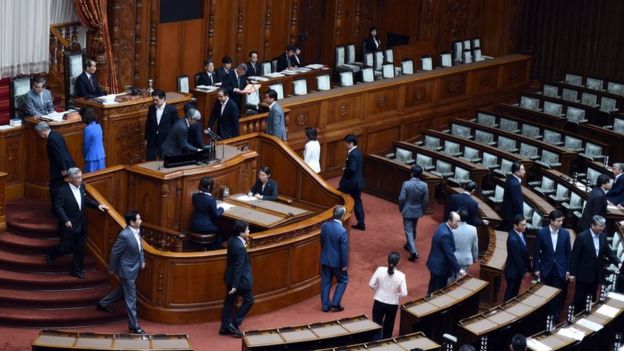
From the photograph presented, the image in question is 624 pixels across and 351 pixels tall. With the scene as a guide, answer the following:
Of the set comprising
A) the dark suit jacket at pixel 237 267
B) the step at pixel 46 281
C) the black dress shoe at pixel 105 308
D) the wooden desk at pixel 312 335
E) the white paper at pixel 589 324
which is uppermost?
the dark suit jacket at pixel 237 267

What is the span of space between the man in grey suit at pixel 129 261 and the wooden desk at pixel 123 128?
2358mm

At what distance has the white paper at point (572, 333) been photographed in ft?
41.8

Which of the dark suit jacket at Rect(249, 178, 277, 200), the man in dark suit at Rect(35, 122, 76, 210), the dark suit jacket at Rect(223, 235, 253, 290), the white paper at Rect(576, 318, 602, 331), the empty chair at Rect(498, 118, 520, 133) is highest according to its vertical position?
the man in dark suit at Rect(35, 122, 76, 210)

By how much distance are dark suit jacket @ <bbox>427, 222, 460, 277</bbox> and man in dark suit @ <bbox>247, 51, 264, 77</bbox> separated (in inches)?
266

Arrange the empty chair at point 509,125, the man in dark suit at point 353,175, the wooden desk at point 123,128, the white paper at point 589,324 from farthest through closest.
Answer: the empty chair at point 509,125, the man in dark suit at point 353,175, the wooden desk at point 123,128, the white paper at point 589,324

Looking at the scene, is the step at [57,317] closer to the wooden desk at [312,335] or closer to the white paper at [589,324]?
the wooden desk at [312,335]

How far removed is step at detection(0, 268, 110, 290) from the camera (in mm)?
14383

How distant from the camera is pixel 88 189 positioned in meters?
14.9

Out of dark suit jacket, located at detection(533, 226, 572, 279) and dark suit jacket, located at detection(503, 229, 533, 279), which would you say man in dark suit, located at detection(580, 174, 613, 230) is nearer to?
dark suit jacket, located at detection(533, 226, 572, 279)

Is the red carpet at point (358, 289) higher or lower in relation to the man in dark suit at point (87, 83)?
lower

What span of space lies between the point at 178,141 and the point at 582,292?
5.28 m

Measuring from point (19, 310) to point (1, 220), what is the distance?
1256mm

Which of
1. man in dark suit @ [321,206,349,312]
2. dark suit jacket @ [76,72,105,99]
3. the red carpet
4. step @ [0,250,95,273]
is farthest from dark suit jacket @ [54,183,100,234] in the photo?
man in dark suit @ [321,206,349,312]

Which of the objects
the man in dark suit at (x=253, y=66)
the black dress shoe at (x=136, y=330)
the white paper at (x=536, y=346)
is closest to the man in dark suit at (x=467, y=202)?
the white paper at (x=536, y=346)
